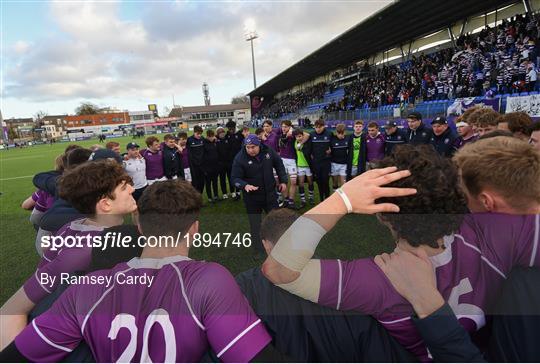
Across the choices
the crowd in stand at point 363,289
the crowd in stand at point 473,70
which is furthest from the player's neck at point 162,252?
the crowd in stand at point 473,70

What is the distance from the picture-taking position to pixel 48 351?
1.15m

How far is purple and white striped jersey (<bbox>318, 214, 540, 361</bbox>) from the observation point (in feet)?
3.66

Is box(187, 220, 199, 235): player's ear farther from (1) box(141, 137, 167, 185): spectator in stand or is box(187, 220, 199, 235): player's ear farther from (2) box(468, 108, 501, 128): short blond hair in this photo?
(1) box(141, 137, 167, 185): spectator in stand

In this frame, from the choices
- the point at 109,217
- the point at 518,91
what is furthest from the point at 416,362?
the point at 518,91

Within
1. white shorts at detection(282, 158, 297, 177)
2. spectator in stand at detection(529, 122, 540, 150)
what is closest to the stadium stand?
white shorts at detection(282, 158, 297, 177)

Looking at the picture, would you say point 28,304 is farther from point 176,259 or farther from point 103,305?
point 176,259

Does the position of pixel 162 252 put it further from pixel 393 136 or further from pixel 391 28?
pixel 391 28

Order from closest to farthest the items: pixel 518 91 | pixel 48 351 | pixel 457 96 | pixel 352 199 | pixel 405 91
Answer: pixel 352 199 → pixel 48 351 → pixel 518 91 → pixel 457 96 → pixel 405 91

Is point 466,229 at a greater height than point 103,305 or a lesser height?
greater

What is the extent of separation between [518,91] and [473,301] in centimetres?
1518

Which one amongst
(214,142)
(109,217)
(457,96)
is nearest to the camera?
(109,217)

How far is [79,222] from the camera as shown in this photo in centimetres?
190

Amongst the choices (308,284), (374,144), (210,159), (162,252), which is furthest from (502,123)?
(210,159)

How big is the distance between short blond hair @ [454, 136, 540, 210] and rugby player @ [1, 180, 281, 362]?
1034mm
